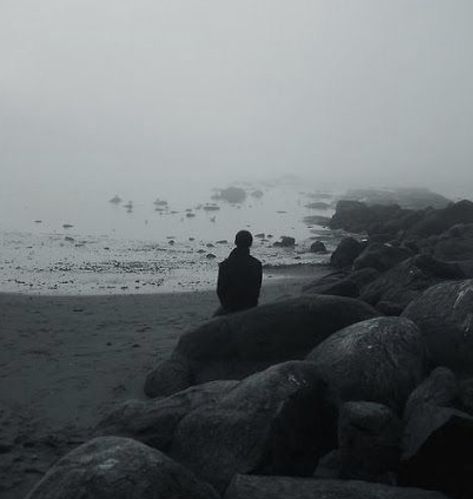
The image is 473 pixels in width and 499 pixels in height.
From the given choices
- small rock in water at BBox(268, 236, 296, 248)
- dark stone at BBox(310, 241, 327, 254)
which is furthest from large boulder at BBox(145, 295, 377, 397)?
small rock in water at BBox(268, 236, 296, 248)

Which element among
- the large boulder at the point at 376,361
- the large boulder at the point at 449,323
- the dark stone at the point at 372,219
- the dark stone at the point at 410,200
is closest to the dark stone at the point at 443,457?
the large boulder at the point at 376,361

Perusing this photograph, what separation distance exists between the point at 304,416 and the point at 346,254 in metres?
19.1

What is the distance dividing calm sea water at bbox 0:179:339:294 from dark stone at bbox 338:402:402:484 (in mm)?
15277

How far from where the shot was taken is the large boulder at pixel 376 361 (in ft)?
23.1

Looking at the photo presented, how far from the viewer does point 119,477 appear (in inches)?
190

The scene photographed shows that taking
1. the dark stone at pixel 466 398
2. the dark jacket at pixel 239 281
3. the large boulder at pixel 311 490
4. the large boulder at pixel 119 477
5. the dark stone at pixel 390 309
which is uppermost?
the dark jacket at pixel 239 281

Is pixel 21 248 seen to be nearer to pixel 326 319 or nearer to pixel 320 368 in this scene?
pixel 326 319

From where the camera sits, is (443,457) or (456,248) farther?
(456,248)

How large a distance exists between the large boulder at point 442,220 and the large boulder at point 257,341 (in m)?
23.9

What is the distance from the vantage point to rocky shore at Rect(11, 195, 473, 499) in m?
5.11

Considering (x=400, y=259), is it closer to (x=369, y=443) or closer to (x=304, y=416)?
(x=304, y=416)

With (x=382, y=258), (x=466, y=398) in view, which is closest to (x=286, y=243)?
(x=382, y=258)

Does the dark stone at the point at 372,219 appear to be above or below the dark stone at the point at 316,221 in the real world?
above

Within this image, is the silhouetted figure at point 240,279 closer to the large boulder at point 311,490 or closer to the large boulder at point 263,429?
the large boulder at point 263,429
